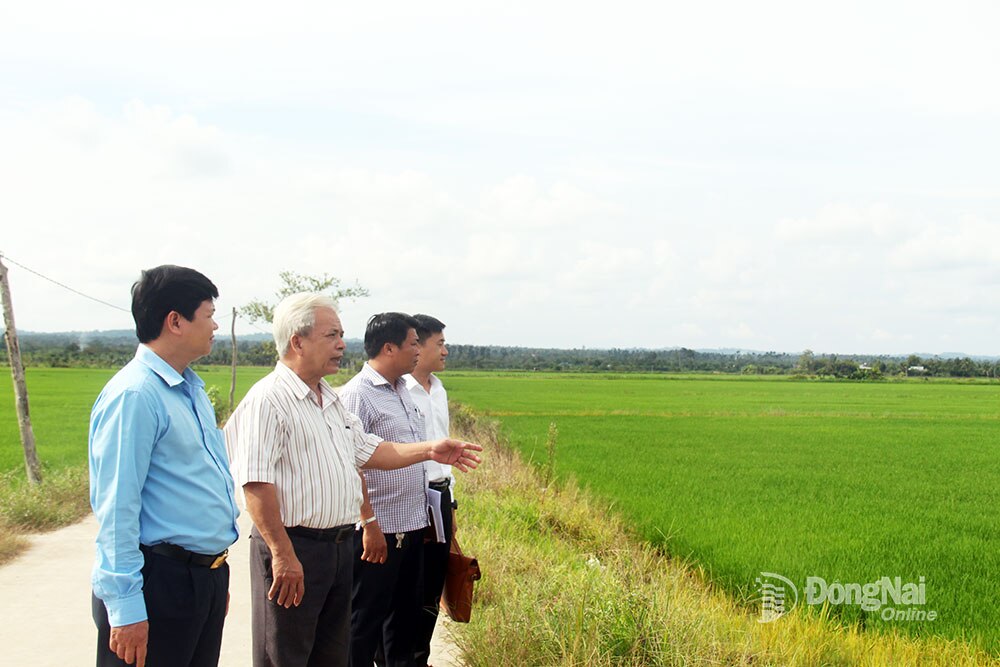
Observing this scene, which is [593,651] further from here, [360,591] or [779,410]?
[779,410]

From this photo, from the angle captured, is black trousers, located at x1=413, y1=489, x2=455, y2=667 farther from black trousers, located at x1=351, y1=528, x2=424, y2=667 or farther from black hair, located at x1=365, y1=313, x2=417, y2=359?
black hair, located at x1=365, y1=313, x2=417, y2=359

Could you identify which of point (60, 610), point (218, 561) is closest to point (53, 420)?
point (60, 610)

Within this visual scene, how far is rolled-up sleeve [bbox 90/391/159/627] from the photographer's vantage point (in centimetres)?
213

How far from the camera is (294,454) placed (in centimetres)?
275

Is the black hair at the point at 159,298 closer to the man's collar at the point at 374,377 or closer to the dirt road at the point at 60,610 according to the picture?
the man's collar at the point at 374,377

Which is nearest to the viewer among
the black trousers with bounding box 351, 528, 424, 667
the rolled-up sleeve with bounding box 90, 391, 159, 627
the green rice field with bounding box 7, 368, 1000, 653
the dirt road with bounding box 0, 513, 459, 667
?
the rolled-up sleeve with bounding box 90, 391, 159, 627

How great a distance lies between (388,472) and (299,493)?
94 cm

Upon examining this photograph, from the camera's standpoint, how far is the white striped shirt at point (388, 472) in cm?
361

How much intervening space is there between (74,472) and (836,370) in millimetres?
72877

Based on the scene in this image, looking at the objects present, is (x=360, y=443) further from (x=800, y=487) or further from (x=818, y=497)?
(x=800, y=487)

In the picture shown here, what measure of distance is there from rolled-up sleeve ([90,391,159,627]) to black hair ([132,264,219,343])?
24cm

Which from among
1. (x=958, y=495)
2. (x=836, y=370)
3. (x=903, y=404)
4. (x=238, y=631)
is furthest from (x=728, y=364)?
(x=238, y=631)

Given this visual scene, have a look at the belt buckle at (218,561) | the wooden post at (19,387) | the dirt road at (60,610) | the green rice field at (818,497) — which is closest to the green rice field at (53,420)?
the wooden post at (19,387)

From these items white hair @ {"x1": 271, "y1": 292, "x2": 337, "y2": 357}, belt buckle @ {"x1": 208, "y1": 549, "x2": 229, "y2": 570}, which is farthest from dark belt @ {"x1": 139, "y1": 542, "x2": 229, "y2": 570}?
white hair @ {"x1": 271, "y1": 292, "x2": 337, "y2": 357}
